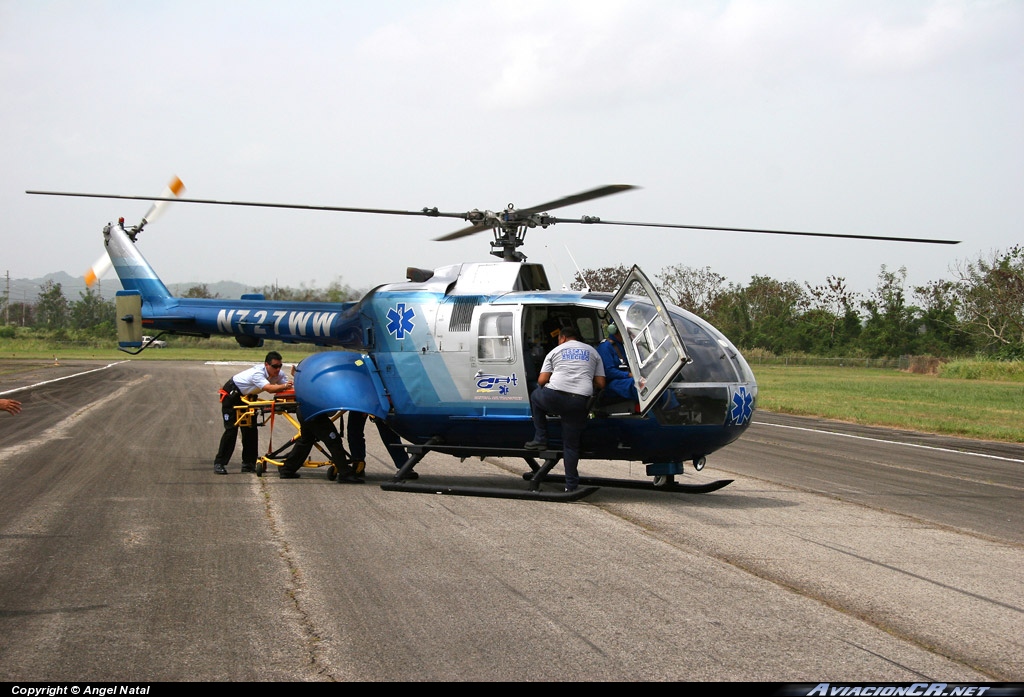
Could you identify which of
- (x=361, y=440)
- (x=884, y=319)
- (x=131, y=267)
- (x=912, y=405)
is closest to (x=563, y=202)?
(x=361, y=440)

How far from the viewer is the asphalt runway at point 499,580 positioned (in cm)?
507

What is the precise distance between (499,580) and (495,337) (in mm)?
4825

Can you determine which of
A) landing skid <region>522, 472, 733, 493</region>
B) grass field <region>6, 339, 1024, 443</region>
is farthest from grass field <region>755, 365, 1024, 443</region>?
landing skid <region>522, 472, 733, 493</region>

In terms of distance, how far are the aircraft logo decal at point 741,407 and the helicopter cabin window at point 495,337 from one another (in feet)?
8.24

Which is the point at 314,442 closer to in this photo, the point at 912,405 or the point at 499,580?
the point at 499,580

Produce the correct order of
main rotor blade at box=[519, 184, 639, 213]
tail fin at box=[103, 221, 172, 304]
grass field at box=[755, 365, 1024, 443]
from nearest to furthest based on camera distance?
main rotor blade at box=[519, 184, 639, 213]
tail fin at box=[103, 221, 172, 304]
grass field at box=[755, 365, 1024, 443]

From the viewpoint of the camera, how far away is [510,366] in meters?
11.3

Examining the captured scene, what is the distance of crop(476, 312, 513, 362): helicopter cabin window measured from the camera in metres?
11.3

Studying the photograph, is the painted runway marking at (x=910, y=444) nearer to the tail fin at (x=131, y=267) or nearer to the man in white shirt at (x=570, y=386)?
the man in white shirt at (x=570, y=386)

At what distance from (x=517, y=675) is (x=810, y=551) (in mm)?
4139

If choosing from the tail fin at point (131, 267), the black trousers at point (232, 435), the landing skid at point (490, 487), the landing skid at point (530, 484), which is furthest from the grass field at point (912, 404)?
the tail fin at point (131, 267)

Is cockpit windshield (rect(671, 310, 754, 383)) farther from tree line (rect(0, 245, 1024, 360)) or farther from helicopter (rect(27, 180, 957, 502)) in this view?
tree line (rect(0, 245, 1024, 360))

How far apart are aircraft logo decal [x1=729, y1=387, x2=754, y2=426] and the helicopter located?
0.01m
